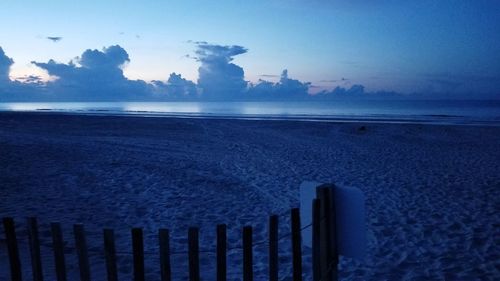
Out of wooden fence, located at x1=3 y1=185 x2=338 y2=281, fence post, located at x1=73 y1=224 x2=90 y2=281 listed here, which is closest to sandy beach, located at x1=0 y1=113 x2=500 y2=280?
fence post, located at x1=73 y1=224 x2=90 y2=281

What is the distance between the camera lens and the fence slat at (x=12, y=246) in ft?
10.7

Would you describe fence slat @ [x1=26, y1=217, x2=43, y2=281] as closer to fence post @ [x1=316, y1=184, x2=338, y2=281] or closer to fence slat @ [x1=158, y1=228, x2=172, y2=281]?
fence slat @ [x1=158, y1=228, x2=172, y2=281]

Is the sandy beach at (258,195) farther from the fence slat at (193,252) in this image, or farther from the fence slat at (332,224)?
the fence slat at (332,224)

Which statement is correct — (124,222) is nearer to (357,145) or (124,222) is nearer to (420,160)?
(420,160)

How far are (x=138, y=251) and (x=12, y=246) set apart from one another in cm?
135

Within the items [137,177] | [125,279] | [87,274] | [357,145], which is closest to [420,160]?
[357,145]

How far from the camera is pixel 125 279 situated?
506 centimetres

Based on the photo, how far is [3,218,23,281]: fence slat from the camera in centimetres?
327

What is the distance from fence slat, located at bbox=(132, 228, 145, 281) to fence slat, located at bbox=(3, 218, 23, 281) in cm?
118

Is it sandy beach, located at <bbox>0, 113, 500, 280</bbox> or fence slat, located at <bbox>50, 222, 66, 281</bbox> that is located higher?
fence slat, located at <bbox>50, 222, 66, 281</bbox>

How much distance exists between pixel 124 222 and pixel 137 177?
4.14 metres

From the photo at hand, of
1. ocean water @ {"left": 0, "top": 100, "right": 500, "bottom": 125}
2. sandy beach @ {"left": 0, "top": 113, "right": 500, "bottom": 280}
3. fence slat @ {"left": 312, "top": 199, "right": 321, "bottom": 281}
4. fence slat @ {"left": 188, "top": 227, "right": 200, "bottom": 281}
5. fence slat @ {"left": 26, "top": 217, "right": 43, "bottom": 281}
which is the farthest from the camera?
ocean water @ {"left": 0, "top": 100, "right": 500, "bottom": 125}

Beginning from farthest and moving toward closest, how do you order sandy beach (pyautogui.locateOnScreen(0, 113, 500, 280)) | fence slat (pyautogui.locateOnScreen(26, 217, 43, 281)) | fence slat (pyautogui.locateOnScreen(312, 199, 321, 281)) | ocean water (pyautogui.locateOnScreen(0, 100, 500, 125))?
ocean water (pyautogui.locateOnScreen(0, 100, 500, 125))
sandy beach (pyautogui.locateOnScreen(0, 113, 500, 280))
fence slat (pyautogui.locateOnScreen(26, 217, 43, 281))
fence slat (pyautogui.locateOnScreen(312, 199, 321, 281))

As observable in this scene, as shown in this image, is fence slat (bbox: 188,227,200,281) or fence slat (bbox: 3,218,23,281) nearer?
fence slat (bbox: 188,227,200,281)
